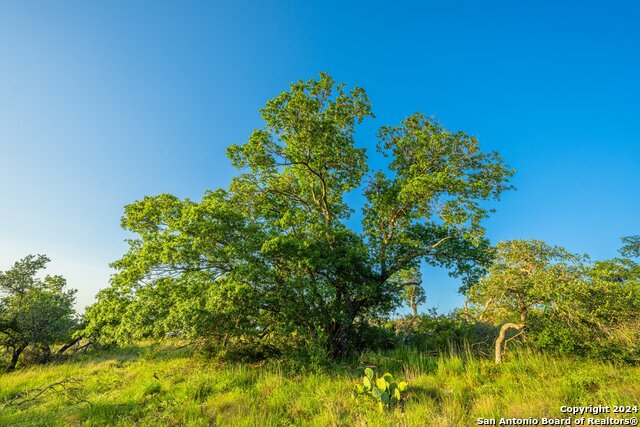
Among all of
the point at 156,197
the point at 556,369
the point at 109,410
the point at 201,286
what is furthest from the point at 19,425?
the point at 556,369

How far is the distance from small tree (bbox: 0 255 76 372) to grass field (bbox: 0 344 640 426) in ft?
22.8

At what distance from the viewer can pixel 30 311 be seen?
52.3 ft

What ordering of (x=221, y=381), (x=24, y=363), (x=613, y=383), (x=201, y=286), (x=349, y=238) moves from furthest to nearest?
(x=24, y=363) → (x=349, y=238) → (x=201, y=286) → (x=221, y=381) → (x=613, y=383)

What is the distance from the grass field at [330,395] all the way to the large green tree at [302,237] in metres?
1.82

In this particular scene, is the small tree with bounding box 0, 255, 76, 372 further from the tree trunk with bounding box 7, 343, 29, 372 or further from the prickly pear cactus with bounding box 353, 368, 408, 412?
the prickly pear cactus with bounding box 353, 368, 408, 412

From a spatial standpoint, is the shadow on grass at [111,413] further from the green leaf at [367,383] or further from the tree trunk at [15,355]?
the tree trunk at [15,355]

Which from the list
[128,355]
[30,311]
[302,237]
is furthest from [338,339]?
[30,311]

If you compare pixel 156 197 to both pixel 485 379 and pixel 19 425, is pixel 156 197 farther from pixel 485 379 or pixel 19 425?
pixel 485 379

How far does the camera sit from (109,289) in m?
10.3

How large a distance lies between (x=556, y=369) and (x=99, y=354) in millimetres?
23068

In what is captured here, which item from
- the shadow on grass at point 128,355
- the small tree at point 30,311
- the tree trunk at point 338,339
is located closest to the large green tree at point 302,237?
the tree trunk at point 338,339

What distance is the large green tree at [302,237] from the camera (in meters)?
9.55

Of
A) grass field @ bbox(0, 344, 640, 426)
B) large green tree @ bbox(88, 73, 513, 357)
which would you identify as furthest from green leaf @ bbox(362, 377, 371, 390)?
large green tree @ bbox(88, 73, 513, 357)

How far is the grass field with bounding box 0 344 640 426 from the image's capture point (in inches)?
234
